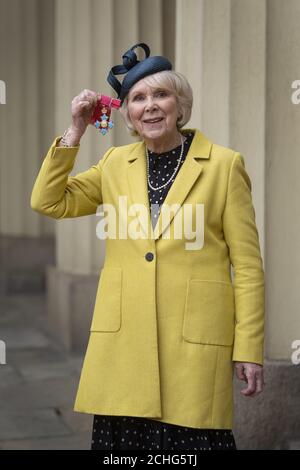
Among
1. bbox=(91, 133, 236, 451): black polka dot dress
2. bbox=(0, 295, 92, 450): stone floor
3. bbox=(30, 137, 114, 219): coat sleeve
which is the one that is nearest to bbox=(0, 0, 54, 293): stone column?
bbox=(0, 295, 92, 450): stone floor

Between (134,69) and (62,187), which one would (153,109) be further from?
(62,187)

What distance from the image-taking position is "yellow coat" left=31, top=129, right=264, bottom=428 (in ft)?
9.72

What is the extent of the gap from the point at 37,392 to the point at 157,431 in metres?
3.26

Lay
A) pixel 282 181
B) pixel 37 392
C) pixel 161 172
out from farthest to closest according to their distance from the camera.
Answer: pixel 37 392 → pixel 282 181 → pixel 161 172

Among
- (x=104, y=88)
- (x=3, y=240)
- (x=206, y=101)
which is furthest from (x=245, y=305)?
(x=3, y=240)

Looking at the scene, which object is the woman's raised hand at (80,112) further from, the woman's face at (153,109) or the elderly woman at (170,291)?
the woman's face at (153,109)

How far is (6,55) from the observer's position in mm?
11438

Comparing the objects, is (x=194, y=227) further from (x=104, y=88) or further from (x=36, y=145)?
(x=36, y=145)

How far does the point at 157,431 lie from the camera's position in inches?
118

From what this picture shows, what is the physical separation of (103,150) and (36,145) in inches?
147

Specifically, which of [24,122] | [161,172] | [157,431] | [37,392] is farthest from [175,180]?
[24,122]
